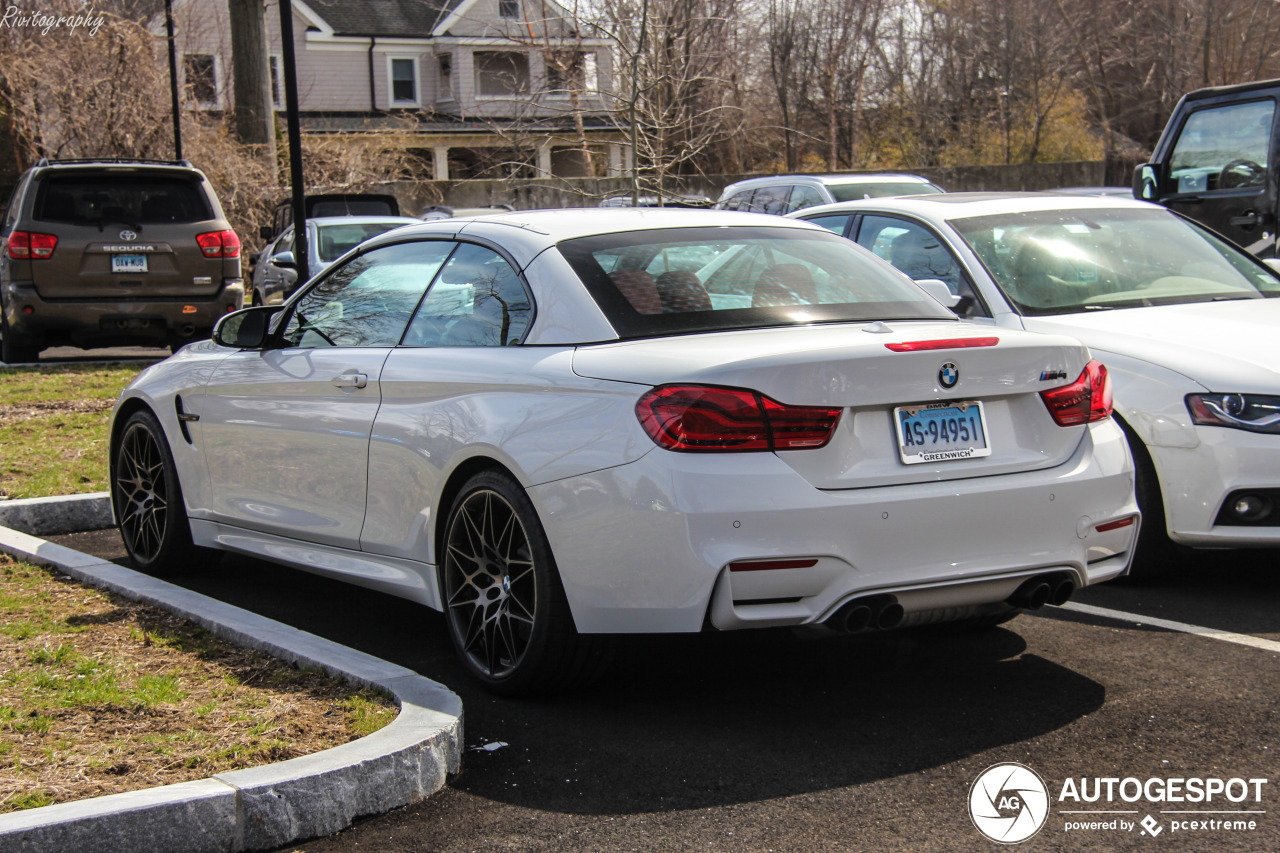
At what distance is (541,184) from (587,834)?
2475 centimetres

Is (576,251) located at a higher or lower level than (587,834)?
higher

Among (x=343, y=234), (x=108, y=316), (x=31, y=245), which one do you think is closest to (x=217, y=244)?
(x=108, y=316)

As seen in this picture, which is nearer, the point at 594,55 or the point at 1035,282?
the point at 1035,282

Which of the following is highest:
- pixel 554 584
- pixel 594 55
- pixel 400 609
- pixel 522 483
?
pixel 594 55

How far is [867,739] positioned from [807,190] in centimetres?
1405

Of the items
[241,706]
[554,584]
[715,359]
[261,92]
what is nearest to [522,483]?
[554,584]

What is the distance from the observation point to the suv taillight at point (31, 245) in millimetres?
13500

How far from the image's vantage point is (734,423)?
402cm

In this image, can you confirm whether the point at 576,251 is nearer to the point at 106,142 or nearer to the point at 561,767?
the point at 561,767

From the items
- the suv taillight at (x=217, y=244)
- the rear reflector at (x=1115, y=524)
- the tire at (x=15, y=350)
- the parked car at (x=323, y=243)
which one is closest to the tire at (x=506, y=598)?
the rear reflector at (x=1115, y=524)

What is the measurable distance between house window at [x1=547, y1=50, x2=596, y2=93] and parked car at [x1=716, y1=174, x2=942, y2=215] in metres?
2.53

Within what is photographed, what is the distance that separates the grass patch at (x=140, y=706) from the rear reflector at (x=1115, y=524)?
2246mm

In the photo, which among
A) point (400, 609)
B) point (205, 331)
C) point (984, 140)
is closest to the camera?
point (400, 609)

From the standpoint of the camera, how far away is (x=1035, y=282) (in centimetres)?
696
